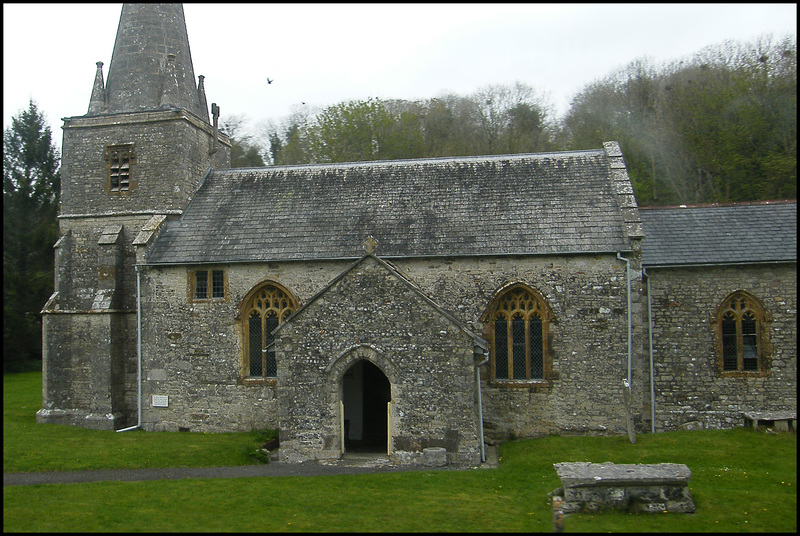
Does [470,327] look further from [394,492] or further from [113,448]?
[113,448]

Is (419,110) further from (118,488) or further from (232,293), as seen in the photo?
(118,488)

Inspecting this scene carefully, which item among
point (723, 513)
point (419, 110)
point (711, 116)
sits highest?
point (419, 110)

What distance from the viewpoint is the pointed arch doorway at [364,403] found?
61.4ft

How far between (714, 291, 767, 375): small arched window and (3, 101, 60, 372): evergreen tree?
116ft

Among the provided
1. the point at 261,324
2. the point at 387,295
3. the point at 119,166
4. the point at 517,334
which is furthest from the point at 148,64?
the point at 517,334

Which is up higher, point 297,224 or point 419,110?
point 419,110

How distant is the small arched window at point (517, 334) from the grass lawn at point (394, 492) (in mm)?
2055

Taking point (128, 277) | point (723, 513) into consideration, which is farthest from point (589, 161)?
point (128, 277)

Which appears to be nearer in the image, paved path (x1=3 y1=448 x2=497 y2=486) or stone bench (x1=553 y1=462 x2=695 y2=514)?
stone bench (x1=553 y1=462 x2=695 y2=514)

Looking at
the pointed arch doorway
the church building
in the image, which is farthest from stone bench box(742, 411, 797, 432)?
the pointed arch doorway

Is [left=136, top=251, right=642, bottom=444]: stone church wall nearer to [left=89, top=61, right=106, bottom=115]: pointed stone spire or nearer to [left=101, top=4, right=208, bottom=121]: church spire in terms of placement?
[left=101, top=4, right=208, bottom=121]: church spire

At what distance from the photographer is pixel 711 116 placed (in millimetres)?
32500

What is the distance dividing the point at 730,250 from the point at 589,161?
5017 mm

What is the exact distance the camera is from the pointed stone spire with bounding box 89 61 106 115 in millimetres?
21531
